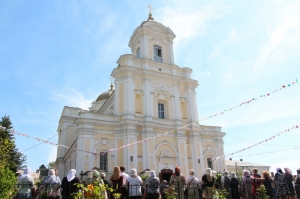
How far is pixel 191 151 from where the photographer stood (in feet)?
84.0

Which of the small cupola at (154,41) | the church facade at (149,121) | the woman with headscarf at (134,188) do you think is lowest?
the woman with headscarf at (134,188)

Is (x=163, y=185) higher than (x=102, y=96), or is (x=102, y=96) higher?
(x=102, y=96)

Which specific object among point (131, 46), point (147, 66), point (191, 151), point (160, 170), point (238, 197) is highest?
point (131, 46)

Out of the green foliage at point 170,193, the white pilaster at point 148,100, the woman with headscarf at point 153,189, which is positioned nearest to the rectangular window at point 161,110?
the white pilaster at point 148,100

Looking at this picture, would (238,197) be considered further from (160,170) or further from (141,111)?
(141,111)

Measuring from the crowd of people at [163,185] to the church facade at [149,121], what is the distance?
478 inches

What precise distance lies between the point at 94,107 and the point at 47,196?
33.2 metres

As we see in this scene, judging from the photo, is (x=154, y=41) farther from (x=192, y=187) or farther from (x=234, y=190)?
(x=192, y=187)

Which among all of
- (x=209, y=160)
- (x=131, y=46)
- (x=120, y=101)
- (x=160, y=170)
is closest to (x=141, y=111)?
(x=120, y=101)

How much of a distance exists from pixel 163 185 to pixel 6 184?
5.86 metres

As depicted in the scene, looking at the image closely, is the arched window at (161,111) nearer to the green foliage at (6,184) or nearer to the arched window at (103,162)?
the arched window at (103,162)

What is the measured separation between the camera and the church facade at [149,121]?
22.8 metres

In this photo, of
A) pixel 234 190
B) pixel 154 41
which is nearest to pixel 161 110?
pixel 154 41

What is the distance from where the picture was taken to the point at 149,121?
24406mm
